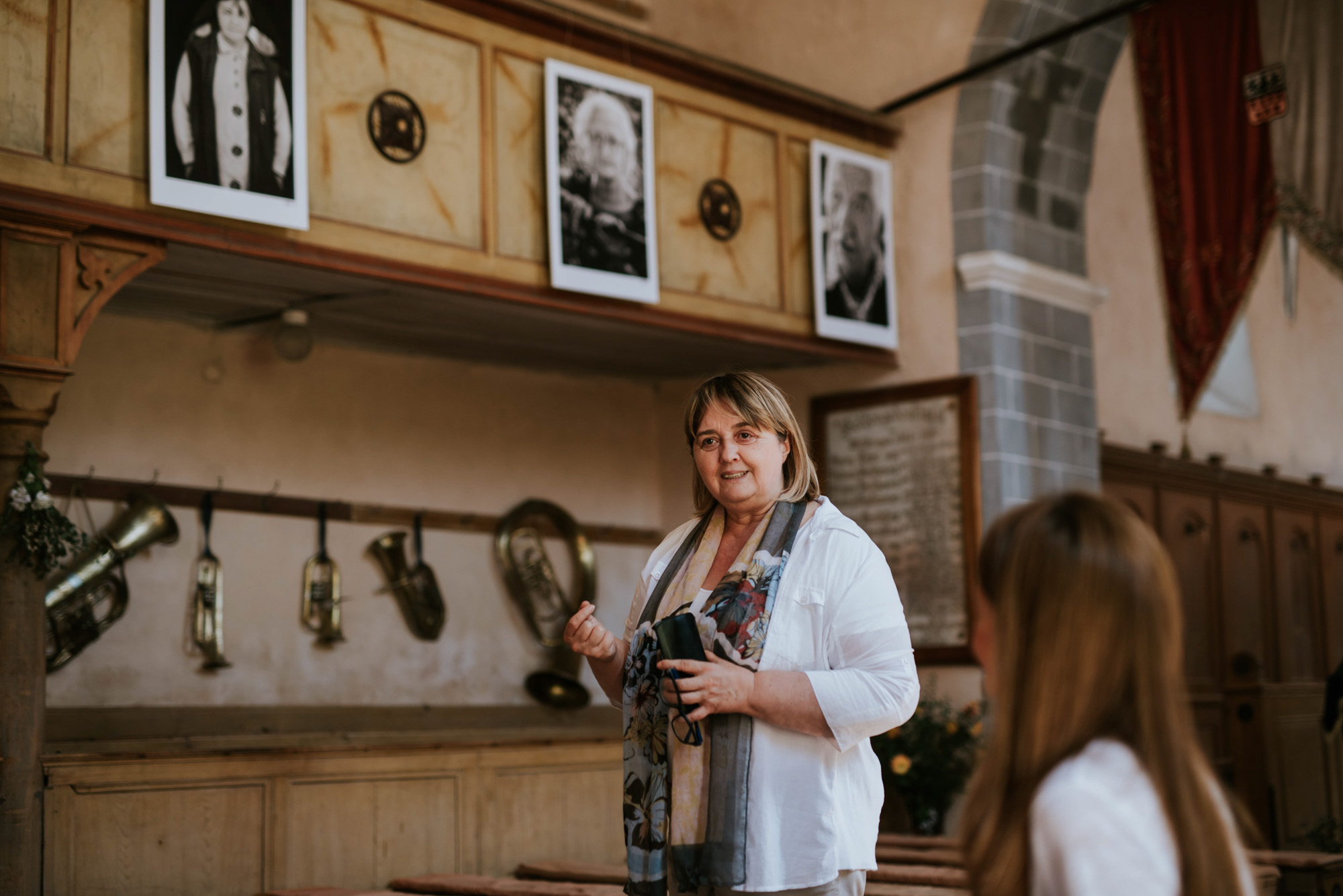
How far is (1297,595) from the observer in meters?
10.8

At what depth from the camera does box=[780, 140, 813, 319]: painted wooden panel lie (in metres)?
6.99

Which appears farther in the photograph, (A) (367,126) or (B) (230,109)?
(A) (367,126)

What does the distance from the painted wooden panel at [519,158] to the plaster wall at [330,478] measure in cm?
168

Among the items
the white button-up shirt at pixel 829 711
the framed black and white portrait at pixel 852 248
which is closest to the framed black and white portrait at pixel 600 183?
the framed black and white portrait at pixel 852 248

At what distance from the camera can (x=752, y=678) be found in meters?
2.43

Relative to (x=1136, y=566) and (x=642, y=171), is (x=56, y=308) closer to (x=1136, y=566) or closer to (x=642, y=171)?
(x=642, y=171)

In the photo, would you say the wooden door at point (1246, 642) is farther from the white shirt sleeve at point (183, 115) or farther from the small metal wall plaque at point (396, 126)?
the white shirt sleeve at point (183, 115)

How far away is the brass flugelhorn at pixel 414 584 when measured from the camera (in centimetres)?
714

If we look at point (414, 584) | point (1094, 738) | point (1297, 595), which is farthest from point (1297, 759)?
point (1094, 738)

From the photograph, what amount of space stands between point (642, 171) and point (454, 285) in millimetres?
1118

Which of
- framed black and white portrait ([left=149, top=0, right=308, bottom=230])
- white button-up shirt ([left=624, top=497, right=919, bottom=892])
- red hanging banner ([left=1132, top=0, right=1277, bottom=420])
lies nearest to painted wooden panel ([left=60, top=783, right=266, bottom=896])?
framed black and white portrait ([left=149, top=0, right=308, bottom=230])

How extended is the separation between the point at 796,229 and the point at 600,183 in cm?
134

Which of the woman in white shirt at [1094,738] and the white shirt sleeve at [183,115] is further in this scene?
the white shirt sleeve at [183,115]

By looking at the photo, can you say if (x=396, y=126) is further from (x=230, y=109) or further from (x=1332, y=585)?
(x=1332, y=585)
